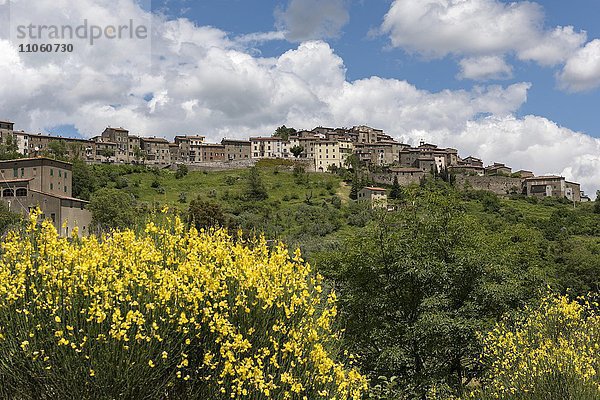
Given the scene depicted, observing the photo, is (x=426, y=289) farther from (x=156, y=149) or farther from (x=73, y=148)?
(x=156, y=149)

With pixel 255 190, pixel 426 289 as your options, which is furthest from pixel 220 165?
pixel 426 289

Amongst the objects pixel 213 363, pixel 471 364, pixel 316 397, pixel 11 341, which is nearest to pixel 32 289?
pixel 11 341

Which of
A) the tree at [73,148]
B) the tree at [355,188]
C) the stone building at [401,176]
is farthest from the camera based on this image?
the stone building at [401,176]

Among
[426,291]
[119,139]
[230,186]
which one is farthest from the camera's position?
[119,139]

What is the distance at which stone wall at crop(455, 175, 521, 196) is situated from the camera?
139625 mm

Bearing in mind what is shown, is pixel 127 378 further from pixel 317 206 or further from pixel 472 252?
pixel 317 206

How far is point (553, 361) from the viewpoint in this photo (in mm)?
10195

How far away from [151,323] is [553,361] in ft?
23.9

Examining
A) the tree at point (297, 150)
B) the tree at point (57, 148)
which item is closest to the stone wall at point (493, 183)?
the tree at point (297, 150)

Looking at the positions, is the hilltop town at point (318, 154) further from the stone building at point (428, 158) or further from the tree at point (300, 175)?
the tree at point (300, 175)

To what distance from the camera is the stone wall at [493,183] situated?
140 meters

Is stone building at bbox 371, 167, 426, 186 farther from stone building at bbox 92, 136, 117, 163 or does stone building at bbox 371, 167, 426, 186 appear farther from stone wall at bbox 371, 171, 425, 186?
stone building at bbox 92, 136, 117, 163

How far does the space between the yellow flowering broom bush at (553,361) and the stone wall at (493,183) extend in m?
129

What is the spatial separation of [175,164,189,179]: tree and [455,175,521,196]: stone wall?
211 feet
